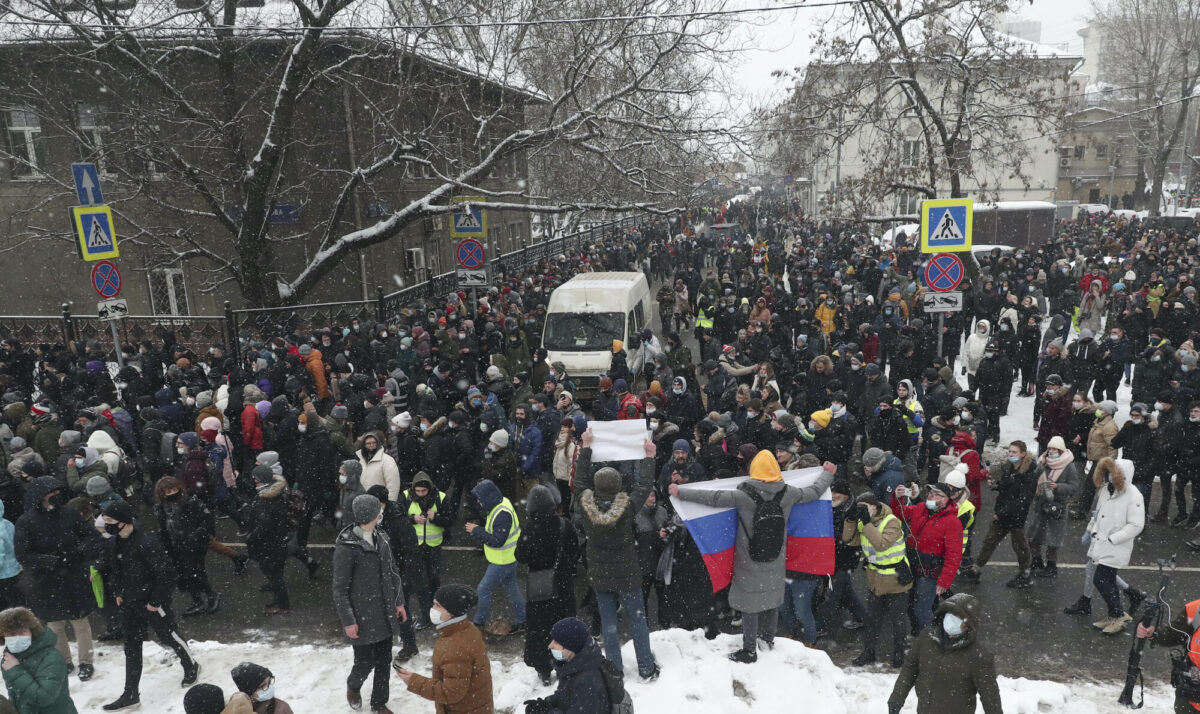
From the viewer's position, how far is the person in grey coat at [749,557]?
19.2 ft

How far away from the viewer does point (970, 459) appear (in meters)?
7.58

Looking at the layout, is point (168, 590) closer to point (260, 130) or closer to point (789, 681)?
point (789, 681)

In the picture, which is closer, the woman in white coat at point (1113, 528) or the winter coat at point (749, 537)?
the winter coat at point (749, 537)

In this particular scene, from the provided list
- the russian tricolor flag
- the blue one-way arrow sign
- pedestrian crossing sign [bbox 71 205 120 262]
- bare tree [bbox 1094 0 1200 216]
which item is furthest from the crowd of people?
bare tree [bbox 1094 0 1200 216]

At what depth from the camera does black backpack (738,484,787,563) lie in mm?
5793

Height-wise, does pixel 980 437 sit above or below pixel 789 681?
above

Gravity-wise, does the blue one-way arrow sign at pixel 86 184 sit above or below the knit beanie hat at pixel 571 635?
above

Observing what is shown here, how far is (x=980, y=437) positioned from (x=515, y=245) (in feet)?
96.6

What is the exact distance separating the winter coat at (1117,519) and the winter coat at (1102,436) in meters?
2.39

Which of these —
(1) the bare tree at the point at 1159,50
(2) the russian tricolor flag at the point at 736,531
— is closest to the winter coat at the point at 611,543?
(2) the russian tricolor flag at the point at 736,531

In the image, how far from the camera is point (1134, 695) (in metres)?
5.89

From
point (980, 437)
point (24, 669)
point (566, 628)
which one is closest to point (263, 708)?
point (566, 628)

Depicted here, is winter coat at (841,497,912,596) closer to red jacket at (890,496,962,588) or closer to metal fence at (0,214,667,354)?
red jacket at (890,496,962,588)

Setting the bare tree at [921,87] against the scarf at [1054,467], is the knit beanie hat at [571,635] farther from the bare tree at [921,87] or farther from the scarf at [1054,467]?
the bare tree at [921,87]
